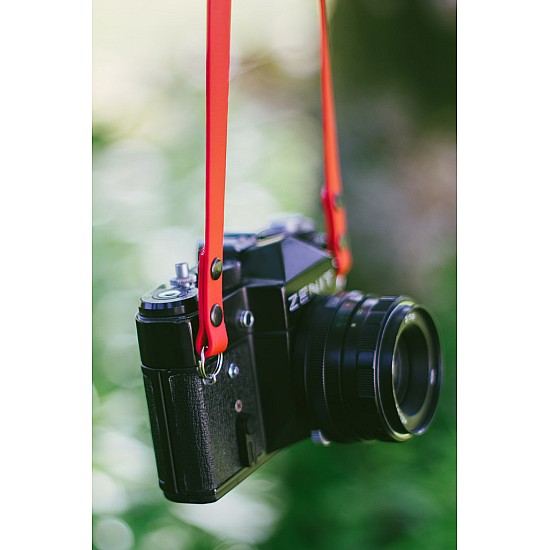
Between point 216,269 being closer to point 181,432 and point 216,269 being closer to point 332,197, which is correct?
point 181,432

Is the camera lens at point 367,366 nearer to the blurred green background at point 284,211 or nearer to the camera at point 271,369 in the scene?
the camera at point 271,369

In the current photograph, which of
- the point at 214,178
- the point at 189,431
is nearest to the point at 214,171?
the point at 214,178

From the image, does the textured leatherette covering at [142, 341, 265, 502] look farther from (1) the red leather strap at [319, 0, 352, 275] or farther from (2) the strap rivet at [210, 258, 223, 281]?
(1) the red leather strap at [319, 0, 352, 275]

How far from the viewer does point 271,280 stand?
68 centimetres

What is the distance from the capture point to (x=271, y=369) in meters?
0.69

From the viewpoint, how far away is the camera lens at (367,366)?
2.14ft

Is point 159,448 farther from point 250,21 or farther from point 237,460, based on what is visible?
point 250,21

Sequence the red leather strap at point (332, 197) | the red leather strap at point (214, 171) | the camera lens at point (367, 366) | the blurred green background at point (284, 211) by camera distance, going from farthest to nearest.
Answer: the blurred green background at point (284, 211), the red leather strap at point (332, 197), the camera lens at point (367, 366), the red leather strap at point (214, 171)

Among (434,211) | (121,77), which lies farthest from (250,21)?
(434,211)

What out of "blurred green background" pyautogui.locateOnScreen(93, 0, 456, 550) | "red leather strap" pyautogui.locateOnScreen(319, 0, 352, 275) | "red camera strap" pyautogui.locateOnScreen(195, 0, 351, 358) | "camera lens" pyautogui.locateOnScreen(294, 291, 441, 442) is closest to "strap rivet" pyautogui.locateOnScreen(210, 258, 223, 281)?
"red camera strap" pyautogui.locateOnScreen(195, 0, 351, 358)

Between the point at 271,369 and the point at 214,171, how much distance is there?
22cm

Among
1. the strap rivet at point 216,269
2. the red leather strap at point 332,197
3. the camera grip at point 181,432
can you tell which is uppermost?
the red leather strap at point 332,197

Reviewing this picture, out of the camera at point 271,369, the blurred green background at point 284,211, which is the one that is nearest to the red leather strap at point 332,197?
the camera at point 271,369

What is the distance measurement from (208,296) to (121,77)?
2.81 ft
